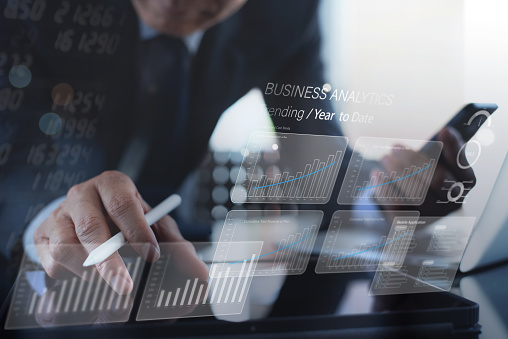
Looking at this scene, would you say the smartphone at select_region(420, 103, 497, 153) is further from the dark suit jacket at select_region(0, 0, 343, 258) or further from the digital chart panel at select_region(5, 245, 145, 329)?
the digital chart panel at select_region(5, 245, 145, 329)

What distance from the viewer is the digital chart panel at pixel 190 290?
0.79 metres

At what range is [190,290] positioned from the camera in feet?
2.67

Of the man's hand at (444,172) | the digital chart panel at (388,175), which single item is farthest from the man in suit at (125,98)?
the man's hand at (444,172)

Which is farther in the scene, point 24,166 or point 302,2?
point 302,2

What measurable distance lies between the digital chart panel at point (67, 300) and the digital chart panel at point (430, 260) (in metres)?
0.46

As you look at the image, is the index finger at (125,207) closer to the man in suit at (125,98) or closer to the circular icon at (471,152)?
the man in suit at (125,98)

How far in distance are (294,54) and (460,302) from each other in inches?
22.0

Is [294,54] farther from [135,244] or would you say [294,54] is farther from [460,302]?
[460,302]

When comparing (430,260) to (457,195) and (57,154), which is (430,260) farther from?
(57,154)

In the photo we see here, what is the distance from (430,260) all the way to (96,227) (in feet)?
2.10

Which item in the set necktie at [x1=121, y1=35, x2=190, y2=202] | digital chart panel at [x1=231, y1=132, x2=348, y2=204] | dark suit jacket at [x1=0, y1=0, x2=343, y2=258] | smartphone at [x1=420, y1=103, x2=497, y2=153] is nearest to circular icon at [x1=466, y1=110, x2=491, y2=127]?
smartphone at [x1=420, y1=103, x2=497, y2=153]

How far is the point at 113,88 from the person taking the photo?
0.72 m

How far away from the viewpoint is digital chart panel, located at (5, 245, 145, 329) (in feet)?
2.37

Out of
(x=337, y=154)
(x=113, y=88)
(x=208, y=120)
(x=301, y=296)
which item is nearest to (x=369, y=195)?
(x=337, y=154)
